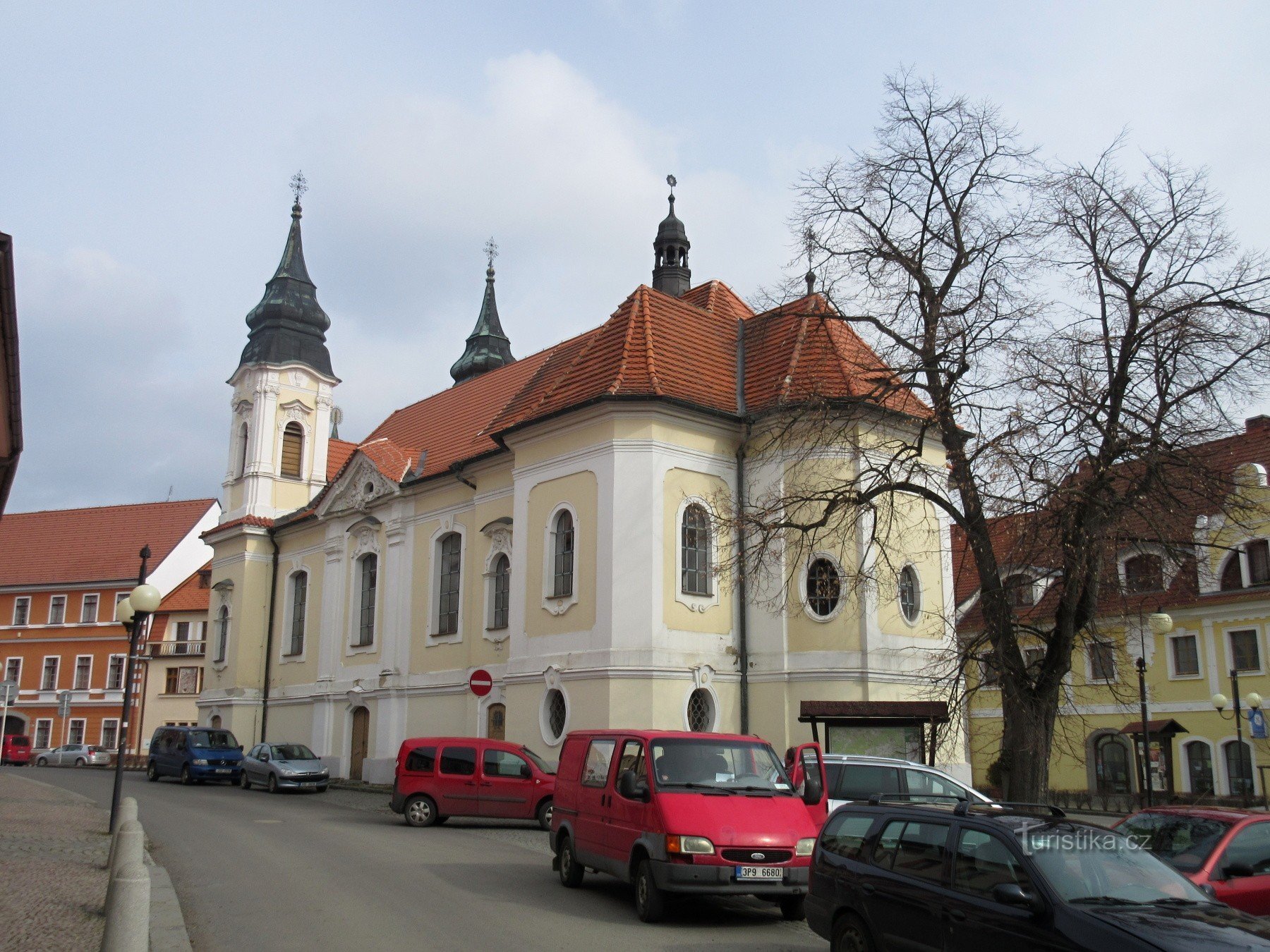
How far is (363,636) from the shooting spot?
33219 mm

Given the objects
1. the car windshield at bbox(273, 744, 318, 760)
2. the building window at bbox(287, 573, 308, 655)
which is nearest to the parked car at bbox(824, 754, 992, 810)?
the car windshield at bbox(273, 744, 318, 760)

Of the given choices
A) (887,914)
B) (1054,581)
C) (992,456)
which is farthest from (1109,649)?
(887,914)

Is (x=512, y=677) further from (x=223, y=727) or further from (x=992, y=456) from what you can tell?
(x=223, y=727)

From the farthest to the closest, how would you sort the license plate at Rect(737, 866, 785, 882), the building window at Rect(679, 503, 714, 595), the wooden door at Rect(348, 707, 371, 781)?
the wooden door at Rect(348, 707, 371, 781)
the building window at Rect(679, 503, 714, 595)
the license plate at Rect(737, 866, 785, 882)

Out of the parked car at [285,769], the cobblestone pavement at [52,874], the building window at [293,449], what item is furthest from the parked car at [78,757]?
the cobblestone pavement at [52,874]

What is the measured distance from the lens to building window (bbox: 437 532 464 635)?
2966 cm

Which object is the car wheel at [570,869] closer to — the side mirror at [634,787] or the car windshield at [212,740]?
the side mirror at [634,787]

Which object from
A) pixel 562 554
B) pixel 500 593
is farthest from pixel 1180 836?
pixel 500 593

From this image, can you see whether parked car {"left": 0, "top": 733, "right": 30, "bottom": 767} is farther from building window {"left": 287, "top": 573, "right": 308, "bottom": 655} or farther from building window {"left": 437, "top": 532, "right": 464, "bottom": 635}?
building window {"left": 437, "top": 532, "right": 464, "bottom": 635}

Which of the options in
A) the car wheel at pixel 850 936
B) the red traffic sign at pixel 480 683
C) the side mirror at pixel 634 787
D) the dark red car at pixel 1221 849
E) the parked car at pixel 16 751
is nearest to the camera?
the car wheel at pixel 850 936

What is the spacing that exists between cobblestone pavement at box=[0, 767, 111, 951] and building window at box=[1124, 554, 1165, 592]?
46.0ft

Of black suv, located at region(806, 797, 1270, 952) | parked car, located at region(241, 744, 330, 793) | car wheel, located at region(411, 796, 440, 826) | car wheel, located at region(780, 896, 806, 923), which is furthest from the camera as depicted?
parked car, located at region(241, 744, 330, 793)

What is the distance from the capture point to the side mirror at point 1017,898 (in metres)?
6.82

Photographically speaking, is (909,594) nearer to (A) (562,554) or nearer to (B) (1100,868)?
(A) (562,554)
